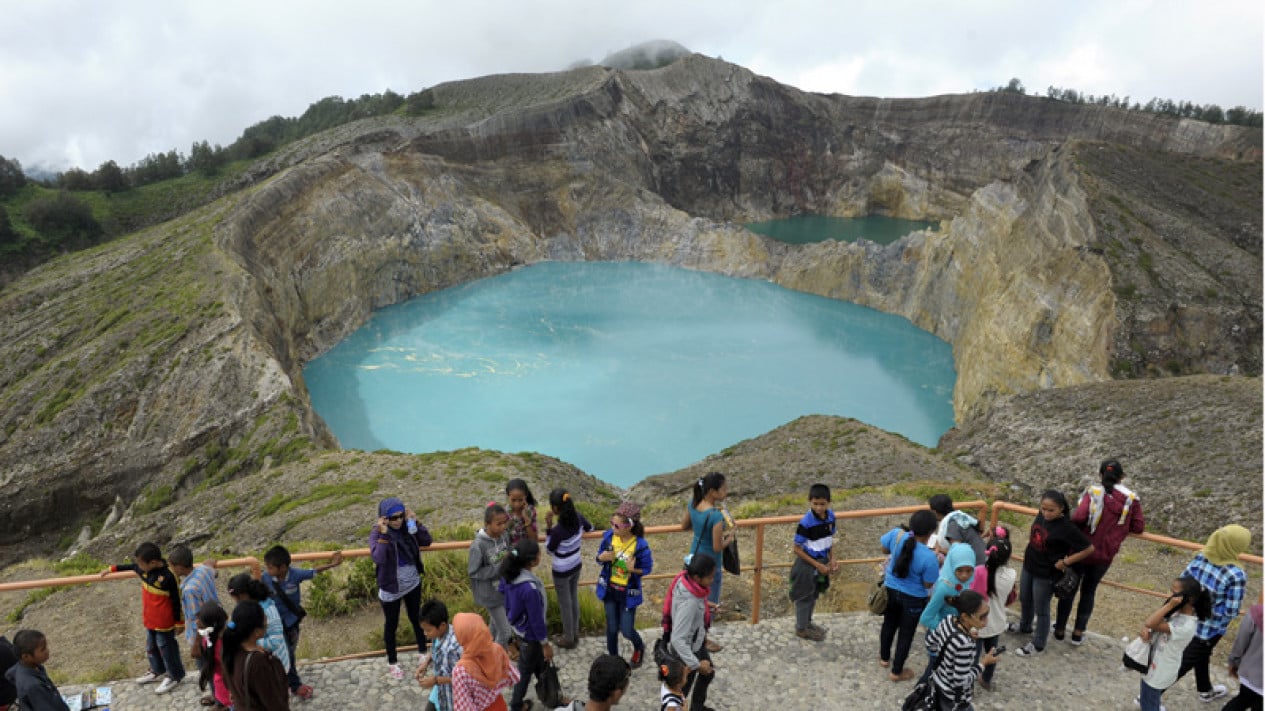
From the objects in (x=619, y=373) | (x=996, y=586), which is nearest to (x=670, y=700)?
(x=996, y=586)

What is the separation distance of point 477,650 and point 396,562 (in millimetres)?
1793

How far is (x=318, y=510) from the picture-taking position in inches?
576

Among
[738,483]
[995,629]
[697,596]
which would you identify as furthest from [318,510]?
[995,629]

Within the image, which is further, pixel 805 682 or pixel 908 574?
pixel 805 682

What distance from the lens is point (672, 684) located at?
4.79 meters

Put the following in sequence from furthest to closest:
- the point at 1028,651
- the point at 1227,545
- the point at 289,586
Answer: the point at 1028,651
the point at 289,586
the point at 1227,545

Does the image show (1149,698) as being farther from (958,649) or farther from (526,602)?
(526,602)

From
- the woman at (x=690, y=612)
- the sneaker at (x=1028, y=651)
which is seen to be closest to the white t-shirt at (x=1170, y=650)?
the sneaker at (x=1028, y=651)

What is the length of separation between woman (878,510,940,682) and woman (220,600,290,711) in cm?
468

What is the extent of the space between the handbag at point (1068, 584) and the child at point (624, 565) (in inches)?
147

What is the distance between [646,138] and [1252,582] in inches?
2382

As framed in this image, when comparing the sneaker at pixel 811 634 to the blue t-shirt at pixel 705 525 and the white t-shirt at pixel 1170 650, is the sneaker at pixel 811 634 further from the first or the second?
the white t-shirt at pixel 1170 650

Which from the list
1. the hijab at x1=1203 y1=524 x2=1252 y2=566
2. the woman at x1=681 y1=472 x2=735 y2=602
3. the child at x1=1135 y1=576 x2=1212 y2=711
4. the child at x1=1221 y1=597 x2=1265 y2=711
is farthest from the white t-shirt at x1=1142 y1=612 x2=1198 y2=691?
the woman at x1=681 y1=472 x2=735 y2=602

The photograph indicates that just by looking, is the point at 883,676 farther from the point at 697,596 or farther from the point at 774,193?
the point at 774,193
